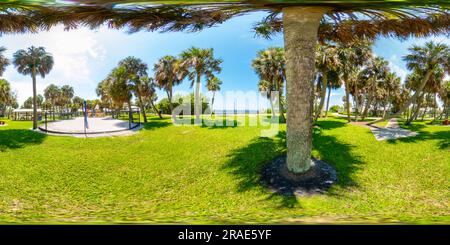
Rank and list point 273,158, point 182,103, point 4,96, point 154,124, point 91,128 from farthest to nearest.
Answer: point 4,96
point 154,124
point 182,103
point 91,128
point 273,158

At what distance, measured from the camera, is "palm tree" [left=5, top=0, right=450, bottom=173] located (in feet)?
10.3

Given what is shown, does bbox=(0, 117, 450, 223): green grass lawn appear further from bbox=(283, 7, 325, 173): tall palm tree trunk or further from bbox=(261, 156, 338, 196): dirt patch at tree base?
bbox=(283, 7, 325, 173): tall palm tree trunk

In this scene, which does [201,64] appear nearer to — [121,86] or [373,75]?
[121,86]

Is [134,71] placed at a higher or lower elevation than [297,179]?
higher

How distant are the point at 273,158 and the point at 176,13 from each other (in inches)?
161

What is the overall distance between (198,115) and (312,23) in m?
3.52

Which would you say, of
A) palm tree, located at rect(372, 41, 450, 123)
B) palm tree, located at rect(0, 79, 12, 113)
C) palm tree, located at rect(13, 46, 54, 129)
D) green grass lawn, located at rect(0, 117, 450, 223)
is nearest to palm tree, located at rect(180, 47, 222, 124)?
green grass lawn, located at rect(0, 117, 450, 223)

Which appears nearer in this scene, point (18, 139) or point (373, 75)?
point (18, 139)

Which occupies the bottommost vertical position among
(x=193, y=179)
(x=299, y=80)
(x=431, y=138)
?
(x=193, y=179)

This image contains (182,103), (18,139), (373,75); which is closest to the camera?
(18,139)

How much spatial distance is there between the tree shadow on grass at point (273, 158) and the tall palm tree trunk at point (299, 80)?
2.83 feet

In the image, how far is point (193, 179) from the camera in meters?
4.79

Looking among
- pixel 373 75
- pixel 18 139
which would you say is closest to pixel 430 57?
pixel 373 75

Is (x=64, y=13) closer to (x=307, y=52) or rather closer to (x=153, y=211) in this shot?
(x=153, y=211)
